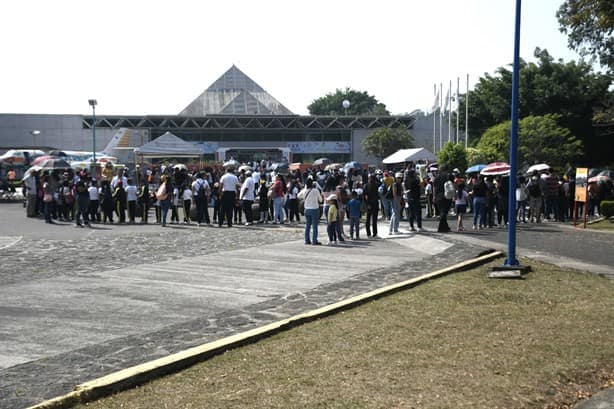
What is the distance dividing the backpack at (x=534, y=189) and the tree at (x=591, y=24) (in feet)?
16.8

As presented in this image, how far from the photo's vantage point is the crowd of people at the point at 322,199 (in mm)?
18484

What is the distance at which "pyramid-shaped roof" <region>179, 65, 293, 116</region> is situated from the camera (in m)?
79.6

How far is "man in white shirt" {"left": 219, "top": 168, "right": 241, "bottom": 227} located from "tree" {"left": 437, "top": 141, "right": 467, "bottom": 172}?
693 inches

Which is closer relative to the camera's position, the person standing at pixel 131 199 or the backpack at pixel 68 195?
the person standing at pixel 131 199

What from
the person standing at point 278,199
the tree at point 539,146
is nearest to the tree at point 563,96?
the tree at point 539,146

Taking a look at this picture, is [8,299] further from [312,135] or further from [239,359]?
[312,135]

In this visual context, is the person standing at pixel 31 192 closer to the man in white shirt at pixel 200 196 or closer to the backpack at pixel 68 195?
the backpack at pixel 68 195

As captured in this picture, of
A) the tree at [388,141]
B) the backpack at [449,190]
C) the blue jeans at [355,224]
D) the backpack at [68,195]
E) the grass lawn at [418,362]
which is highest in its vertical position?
the tree at [388,141]

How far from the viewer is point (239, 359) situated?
6.23 metres

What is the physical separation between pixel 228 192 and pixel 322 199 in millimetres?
3474

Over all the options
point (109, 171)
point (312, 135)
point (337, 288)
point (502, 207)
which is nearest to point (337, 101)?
point (312, 135)

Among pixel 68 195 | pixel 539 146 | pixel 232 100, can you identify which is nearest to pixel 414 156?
pixel 539 146

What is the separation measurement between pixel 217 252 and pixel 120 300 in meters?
5.39

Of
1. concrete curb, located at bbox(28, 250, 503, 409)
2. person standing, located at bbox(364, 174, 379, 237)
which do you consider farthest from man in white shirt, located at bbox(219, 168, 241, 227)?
concrete curb, located at bbox(28, 250, 503, 409)
